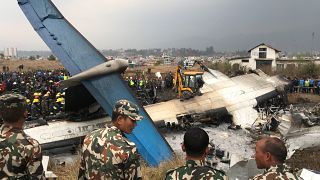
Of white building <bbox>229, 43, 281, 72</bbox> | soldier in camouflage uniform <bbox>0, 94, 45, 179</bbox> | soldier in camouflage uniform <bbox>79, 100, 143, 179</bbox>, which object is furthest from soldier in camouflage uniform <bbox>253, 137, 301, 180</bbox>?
white building <bbox>229, 43, 281, 72</bbox>

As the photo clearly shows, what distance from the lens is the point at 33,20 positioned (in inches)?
481

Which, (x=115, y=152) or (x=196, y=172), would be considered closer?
(x=196, y=172)

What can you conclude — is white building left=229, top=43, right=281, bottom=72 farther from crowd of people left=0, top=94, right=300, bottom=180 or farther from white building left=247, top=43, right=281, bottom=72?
crowd of people left=0, top=94, right=300, bottom=180

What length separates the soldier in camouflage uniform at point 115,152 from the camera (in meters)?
3.85

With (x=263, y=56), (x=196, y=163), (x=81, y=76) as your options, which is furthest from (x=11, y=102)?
(x=263, y=56)

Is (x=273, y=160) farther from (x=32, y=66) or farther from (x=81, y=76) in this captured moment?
(x=32, y=66)

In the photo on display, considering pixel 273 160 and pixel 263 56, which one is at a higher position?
pixel 273 160

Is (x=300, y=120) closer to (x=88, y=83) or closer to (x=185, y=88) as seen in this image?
(x=185, y=88)

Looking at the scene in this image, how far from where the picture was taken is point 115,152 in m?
3.85

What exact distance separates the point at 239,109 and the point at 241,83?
1687mm

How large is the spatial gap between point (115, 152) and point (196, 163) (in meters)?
0.99

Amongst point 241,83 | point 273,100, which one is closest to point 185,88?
point 241,83

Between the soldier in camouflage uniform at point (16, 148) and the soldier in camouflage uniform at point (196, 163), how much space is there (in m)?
1.32

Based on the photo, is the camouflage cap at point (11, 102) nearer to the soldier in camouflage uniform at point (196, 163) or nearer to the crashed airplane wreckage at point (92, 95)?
the soldier in camouflage uniform at point (196, 163)
